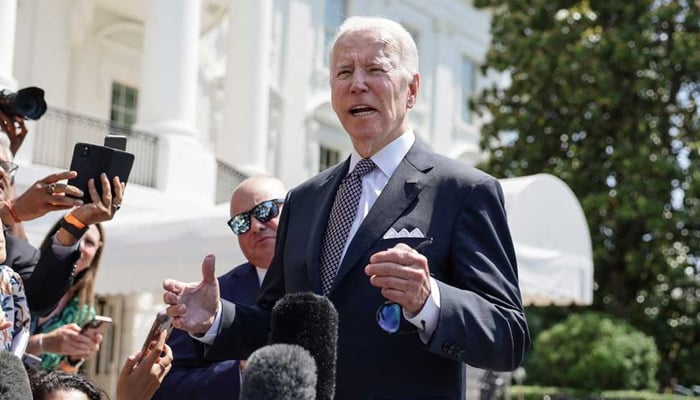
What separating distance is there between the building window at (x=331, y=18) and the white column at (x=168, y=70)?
26.1ft

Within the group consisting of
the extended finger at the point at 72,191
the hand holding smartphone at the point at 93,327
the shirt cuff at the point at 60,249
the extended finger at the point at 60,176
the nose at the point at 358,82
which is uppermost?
the nose at the point at 358,82

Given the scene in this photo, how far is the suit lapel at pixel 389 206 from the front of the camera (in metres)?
2.77

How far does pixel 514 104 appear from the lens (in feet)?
77.0

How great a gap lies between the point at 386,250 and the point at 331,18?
23247 millimetres

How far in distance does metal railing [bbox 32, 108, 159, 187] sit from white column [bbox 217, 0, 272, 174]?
2.56 meters

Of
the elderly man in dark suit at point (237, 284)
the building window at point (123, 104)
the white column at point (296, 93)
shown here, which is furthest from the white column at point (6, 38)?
the elderly man in dark suit at point (237, 284)

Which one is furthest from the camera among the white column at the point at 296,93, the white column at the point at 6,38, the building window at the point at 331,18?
the building window at the point at 331,18

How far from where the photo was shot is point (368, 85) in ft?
9.32

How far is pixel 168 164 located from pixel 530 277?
844 centimetres

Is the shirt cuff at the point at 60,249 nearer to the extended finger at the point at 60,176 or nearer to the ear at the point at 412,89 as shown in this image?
the extended finger at the point at 60,176

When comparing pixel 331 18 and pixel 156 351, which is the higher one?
pixel 331 18

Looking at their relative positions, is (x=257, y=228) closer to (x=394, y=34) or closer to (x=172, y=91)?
(x=394, y=34)

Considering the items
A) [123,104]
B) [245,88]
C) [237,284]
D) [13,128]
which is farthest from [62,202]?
[123,104]

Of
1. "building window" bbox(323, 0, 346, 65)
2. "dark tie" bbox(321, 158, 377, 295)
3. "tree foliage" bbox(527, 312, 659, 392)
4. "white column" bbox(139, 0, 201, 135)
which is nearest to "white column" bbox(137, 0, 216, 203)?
"white column" bbox(139, 0, 201, 135)
